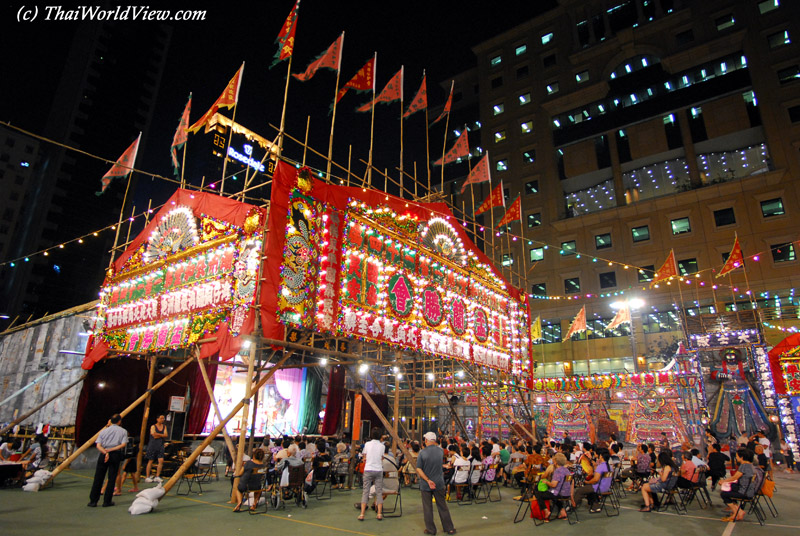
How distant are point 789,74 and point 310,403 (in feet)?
117

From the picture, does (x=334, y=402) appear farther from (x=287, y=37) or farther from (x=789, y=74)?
(x=789, y=74)

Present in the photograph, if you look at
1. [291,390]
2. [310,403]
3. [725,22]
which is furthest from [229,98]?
[725,22]

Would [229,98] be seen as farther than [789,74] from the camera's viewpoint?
No

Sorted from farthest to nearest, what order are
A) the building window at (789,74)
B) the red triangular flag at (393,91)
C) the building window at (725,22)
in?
Answer: the building window at (725,22) < the building window at (789,74) < the red triangular flag at (393,91)

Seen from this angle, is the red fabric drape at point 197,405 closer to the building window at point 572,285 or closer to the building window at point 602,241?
the building window at point 572,285

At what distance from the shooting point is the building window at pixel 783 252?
27312 mm

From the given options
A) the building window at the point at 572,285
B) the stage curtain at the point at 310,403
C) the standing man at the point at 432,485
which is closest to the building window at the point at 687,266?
the building window at the point at 572,285

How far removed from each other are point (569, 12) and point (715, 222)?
881 inches

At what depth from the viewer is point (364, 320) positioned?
39.2ft

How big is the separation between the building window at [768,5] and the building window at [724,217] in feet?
45.4

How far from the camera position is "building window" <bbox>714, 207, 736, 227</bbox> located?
29422 millimetres

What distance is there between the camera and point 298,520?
8.31 metres

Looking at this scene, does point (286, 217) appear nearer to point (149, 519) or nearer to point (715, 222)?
point (149, 519)

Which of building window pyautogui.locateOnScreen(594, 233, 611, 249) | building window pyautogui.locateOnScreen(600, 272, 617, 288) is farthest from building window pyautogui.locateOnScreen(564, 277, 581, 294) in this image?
building window pyautogui.locateOnScreen(594, 233, 611, 249)
